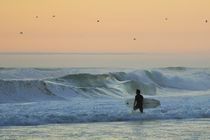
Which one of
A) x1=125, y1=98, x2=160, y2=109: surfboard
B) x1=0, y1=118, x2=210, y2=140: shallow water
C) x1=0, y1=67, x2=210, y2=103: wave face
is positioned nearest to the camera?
x1=0, y1=118, x2=210, y2=140: shallow water

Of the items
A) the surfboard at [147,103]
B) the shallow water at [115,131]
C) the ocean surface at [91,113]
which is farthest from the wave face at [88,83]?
the shallow water at [115,131]

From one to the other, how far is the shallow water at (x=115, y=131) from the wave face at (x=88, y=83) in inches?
401

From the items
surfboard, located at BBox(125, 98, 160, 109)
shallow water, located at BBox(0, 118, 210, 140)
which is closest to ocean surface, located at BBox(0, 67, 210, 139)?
shallow water, located at BBox(0, 118, 210, 140)

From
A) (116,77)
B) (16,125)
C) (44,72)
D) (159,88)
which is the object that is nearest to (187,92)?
(159,88)

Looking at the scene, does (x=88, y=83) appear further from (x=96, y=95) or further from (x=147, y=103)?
(x=147, y=103)

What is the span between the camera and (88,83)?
40.0m

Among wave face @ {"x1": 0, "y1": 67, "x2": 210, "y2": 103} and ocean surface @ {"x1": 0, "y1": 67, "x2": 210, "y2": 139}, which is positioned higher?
wave face @ {"x1": 0, "y1": 67, "x2": 210, "y2": 103}

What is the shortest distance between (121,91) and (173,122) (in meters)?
14.7

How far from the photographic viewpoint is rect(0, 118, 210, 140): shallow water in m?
18.6

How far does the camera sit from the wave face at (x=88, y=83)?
108 feet

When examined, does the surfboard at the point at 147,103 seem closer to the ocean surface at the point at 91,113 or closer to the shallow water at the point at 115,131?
the ocean surface at the point at 91,113

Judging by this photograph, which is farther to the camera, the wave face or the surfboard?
the wave face

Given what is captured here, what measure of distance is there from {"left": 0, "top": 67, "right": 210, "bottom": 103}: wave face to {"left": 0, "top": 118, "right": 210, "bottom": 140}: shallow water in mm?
10174

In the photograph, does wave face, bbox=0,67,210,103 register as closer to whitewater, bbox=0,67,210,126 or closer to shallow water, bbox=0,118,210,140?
whitewater, bbox=0,67,210,126
